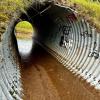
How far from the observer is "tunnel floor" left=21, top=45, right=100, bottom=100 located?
13.4 m

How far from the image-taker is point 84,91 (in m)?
14.3

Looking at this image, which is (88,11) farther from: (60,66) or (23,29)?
(23,29)

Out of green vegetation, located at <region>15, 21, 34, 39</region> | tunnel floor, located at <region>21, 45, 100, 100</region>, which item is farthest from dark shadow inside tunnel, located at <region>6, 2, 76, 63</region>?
green vegetation, located at <region>15, 21, 34, 39</region>

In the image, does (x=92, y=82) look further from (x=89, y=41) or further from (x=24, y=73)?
(x=24, y=73)

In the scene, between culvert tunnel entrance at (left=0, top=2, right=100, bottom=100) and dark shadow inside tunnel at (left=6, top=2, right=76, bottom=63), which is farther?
dark shadow inside tunnel at (left=6, top=2, right=76, bottom=63)

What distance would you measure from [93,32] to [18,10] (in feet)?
13.3

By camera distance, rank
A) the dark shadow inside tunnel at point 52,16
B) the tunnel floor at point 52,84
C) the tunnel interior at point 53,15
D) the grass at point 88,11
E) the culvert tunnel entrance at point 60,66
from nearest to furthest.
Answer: the culvert tunnel entrance at point 60,66 → the tunnel floor at point 52,84 → the grass at point 88,11 → the dark shadow inside tunnel at point 52,16 → the tunnel interior at point 53,15

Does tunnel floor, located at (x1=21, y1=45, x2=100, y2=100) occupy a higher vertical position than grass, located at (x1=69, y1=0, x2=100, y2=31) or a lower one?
lower

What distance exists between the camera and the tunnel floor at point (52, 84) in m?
13.4

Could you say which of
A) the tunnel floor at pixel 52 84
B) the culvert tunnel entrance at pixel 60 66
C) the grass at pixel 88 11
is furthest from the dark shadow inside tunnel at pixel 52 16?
the tunnel floor at pixel 52 84

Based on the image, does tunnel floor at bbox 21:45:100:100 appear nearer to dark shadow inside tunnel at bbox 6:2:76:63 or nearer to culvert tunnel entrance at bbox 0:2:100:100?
culvert tunnel entrance at bbox 0:2:100:100

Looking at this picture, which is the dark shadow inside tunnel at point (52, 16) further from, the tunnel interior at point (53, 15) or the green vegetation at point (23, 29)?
the green vegetation at point (23, 29)

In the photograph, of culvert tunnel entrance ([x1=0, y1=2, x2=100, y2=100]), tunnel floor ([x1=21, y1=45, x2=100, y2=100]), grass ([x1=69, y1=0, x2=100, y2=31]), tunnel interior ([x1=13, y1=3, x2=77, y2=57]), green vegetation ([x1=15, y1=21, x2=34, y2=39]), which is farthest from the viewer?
green vegetation ([x1=15, y1=21, x2=34, y2=39])

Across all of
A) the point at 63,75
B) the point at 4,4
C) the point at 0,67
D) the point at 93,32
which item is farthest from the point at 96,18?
the point at 0,67
